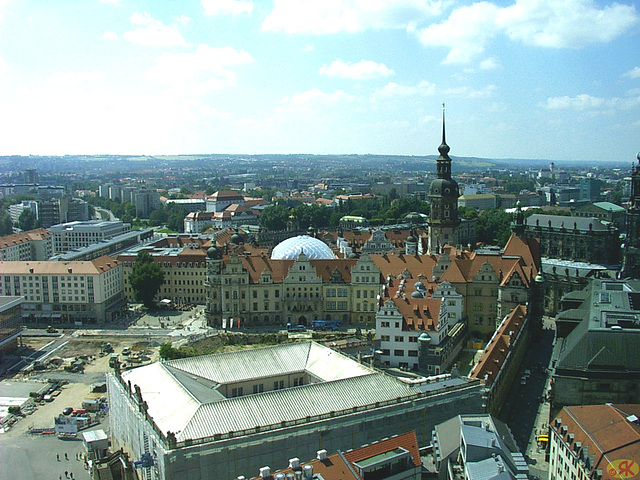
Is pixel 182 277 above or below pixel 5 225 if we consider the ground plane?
below

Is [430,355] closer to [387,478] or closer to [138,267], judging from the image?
[387,478]

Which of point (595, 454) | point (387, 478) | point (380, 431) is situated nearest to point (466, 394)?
point (380, 431)

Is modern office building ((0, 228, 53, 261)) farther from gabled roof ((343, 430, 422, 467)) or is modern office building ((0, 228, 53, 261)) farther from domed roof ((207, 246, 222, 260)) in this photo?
gabled roof ((343, 430, 422, 467))

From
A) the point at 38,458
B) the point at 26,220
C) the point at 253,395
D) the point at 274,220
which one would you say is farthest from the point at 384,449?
the point at 26,220

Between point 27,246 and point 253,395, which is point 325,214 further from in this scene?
point 253,395

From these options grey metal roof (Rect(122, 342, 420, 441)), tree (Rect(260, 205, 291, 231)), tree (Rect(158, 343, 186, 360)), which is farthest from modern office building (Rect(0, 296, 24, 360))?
tree (Rect(260, 205, 291, 231))

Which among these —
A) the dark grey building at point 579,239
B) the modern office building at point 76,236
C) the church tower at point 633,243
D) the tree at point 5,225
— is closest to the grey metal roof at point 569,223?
the dark grey building at point 579,239
